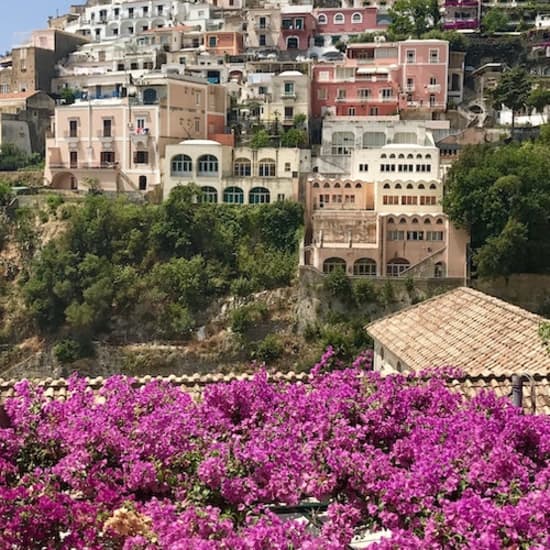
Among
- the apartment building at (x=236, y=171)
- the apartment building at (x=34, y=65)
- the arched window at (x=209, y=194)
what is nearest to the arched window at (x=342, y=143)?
the apartment building at (x=236, y=171)

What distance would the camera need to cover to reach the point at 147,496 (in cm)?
609

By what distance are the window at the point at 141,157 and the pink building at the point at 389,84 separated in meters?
10.0

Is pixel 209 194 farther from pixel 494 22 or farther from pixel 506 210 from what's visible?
pixel 494 22

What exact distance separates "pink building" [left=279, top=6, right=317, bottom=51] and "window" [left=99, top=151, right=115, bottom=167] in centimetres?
1866

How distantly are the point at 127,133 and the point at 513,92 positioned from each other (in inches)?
750

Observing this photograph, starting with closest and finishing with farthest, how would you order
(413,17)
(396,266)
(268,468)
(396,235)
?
(268,468) → (396,235) → (396,266) → (413,17)

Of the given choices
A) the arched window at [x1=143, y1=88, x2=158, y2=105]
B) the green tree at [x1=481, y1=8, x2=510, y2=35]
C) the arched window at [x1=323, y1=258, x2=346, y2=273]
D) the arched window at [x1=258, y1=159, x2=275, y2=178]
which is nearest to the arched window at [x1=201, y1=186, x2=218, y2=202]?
the arched window at [x1=258, y1=159, x2=275, y2=178]

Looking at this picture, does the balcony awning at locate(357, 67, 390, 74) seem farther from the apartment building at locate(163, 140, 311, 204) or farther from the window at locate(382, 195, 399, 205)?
the window at locate(382, 195, 399, 205)

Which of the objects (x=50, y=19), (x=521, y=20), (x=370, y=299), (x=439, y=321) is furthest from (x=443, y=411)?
(x=50, y=19)

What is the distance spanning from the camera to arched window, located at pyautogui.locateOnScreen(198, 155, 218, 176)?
1362 inches

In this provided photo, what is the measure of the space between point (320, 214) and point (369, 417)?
2515 centimetres

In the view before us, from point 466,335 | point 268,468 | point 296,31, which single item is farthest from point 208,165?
point 268,468

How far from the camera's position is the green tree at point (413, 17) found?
1953 inches

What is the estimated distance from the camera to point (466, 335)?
13.4m
